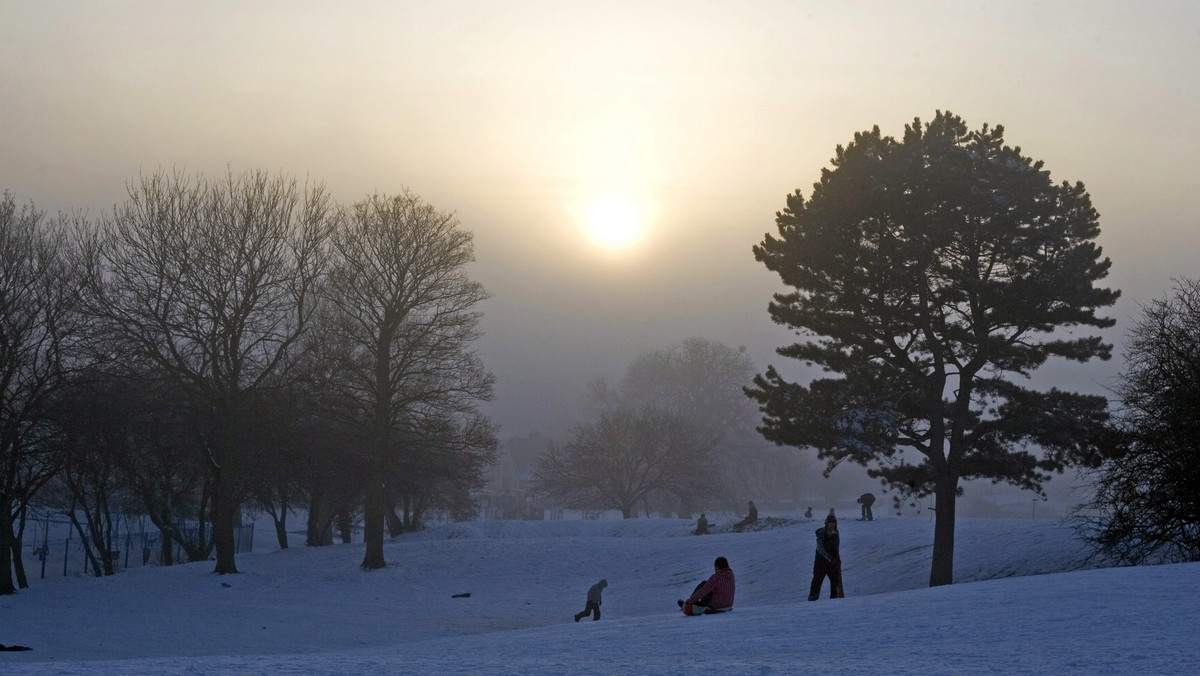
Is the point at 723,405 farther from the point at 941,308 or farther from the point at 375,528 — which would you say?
the point at 941,308

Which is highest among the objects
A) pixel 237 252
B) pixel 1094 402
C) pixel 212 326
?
pixel 237 252

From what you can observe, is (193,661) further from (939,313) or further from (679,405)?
(679,405)

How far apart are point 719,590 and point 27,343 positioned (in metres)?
26.1

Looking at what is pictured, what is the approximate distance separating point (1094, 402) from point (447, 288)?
73.9 ft

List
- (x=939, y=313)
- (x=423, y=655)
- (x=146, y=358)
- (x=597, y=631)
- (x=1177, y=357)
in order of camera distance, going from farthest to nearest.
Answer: (x=146, y=358)
(x=939, y=313)
(x=1177, y=357)
(x=597, y=631)
(x=423, y=655)

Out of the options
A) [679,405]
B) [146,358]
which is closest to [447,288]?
[146,358]

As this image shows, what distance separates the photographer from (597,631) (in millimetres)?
15852

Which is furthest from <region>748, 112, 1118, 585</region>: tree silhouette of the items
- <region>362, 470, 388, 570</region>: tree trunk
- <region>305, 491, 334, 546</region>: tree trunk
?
<region>305, 491, 334, 546</region>: tree trunk

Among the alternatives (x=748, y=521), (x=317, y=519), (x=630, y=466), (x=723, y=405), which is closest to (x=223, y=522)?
(x=317, y=519)

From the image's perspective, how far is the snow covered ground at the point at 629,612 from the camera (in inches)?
433

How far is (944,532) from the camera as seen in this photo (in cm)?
2748

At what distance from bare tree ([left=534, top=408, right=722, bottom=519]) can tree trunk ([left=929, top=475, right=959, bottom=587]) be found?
43342mm

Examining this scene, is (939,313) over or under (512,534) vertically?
over

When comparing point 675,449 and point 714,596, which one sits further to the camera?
point 675,449
